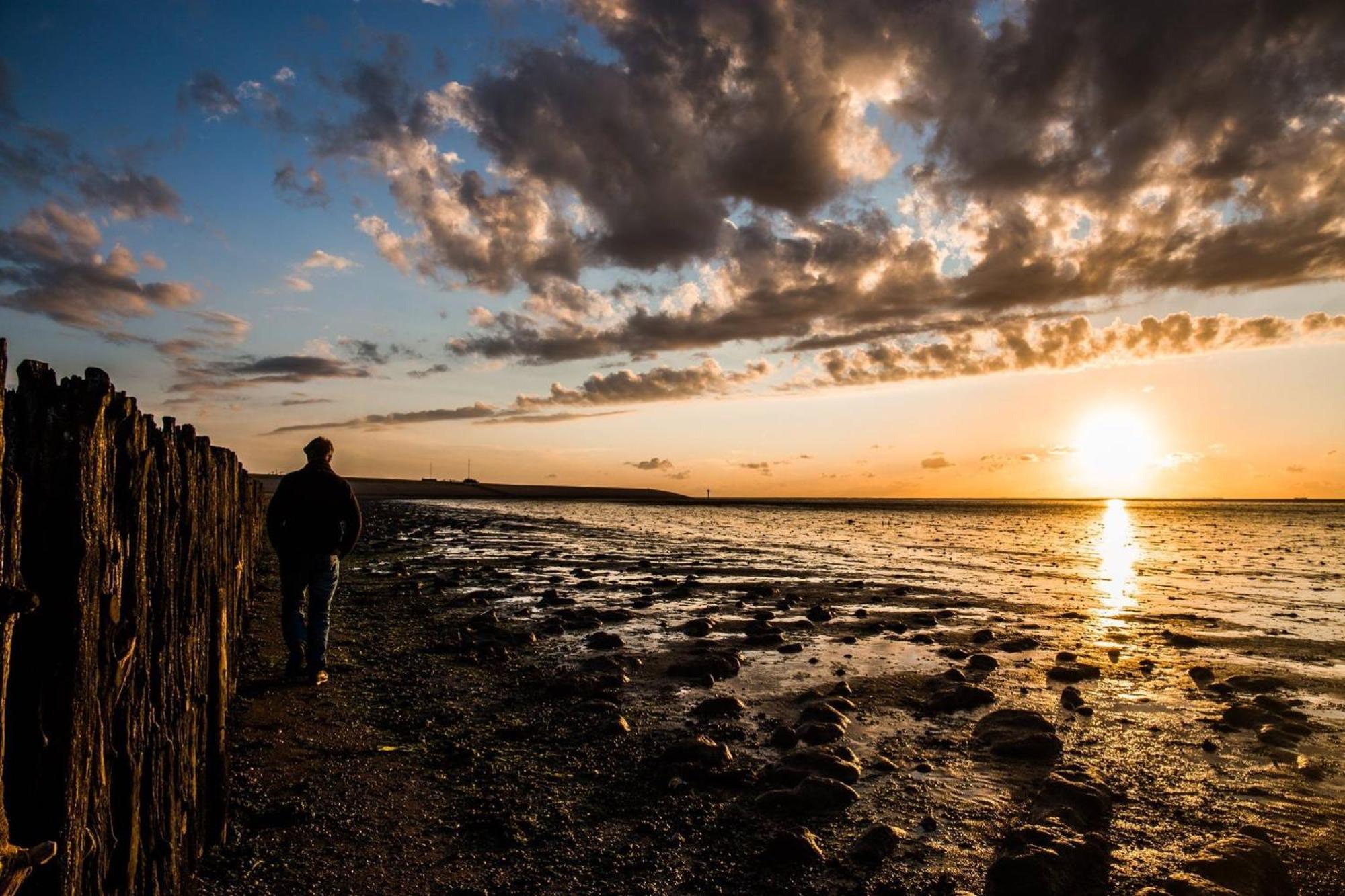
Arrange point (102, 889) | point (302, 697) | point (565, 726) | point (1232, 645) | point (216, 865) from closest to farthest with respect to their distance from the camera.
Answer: point (102, 889) → point (216, 865) → point (565, 726) → point (302, 697) → point (1232, 645)

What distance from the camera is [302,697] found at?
789 centimetres

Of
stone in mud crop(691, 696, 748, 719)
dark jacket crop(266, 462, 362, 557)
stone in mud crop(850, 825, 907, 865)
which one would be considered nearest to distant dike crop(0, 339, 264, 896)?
stone in mud crop(850, 825, 907, 865)

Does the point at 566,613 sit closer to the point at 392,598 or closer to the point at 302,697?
the point at 392,598

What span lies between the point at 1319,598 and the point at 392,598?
19.2m

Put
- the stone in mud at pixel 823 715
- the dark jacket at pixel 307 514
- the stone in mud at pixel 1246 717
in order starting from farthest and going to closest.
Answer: the dark jacket at pixel 307 514 → the stone in mud at pixel 1246 717 → the stone in mud at pixel 823 715

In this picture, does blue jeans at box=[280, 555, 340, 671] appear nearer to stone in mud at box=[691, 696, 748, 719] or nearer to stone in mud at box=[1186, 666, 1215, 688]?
stone in mud at box=[691, 696, 748, 719]

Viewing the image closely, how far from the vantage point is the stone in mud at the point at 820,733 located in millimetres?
6863

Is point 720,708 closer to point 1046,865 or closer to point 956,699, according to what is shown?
point 956,699

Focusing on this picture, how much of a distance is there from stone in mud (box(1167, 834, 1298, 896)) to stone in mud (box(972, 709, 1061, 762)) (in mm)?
1660

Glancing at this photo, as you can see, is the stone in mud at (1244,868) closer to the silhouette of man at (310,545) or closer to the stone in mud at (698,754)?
the stone in mud at (698,754)

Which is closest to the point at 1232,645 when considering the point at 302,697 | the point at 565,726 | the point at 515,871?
the point at 565,726

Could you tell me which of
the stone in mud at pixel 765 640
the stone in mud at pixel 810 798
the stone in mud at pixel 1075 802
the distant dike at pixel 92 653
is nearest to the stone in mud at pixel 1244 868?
the stone in mud at pixel 1075 802

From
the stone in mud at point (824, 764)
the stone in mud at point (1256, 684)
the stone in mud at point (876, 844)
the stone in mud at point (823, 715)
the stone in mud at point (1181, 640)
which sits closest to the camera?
the stone in mud at point (876, 844)

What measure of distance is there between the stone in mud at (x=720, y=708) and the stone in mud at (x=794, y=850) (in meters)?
2.72
